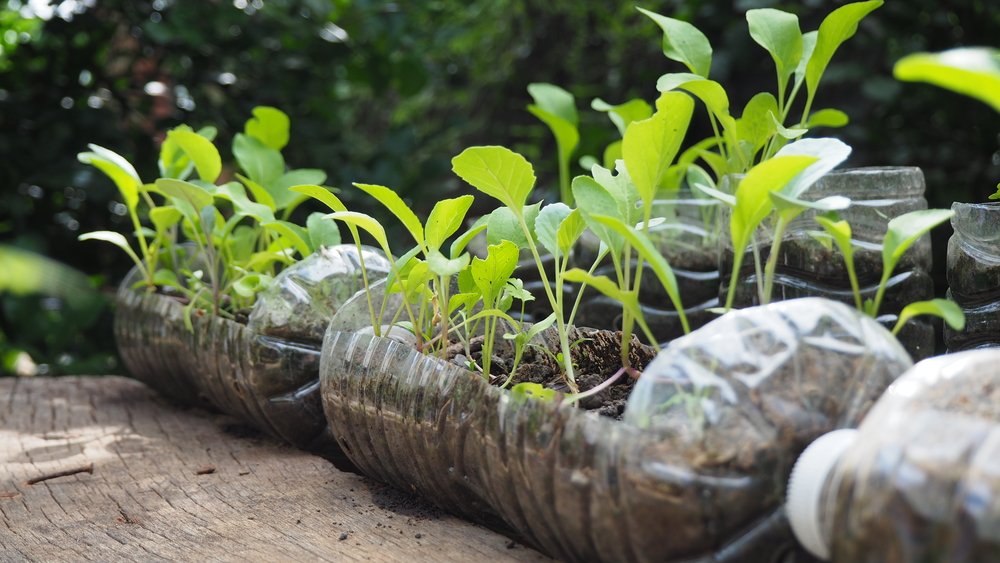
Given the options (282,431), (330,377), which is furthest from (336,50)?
(330,377)

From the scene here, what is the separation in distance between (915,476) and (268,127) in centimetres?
100

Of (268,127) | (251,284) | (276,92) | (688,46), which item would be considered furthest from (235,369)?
(276,92)

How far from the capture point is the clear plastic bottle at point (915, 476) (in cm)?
44

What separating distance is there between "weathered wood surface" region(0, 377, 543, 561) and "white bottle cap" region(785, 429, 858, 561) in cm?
24

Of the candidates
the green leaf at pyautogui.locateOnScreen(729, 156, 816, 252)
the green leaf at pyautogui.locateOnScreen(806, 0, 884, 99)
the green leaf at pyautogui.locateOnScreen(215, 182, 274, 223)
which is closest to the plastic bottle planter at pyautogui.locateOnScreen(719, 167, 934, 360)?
the green leaf at pyautogui.locateOnScreen(806, 0, 884, 99)

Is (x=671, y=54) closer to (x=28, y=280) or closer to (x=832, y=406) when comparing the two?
(x=832, y=406)

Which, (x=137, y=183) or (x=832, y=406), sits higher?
(x=137, y=183)

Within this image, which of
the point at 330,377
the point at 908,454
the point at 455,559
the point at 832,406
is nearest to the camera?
the point at 908,454

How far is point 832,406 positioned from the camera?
562mm

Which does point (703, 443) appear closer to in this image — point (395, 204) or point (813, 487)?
point (813, 487)

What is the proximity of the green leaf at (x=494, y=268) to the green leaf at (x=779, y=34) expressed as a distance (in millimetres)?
298

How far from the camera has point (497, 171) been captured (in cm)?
74

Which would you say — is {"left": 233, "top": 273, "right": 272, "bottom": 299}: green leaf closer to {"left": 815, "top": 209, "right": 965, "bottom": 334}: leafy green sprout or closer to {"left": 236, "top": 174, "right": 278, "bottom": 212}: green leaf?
{"left": 236, "top": 174, "right": 278, "bottom": 212}: green leaf

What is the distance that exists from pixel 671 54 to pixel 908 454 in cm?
55
